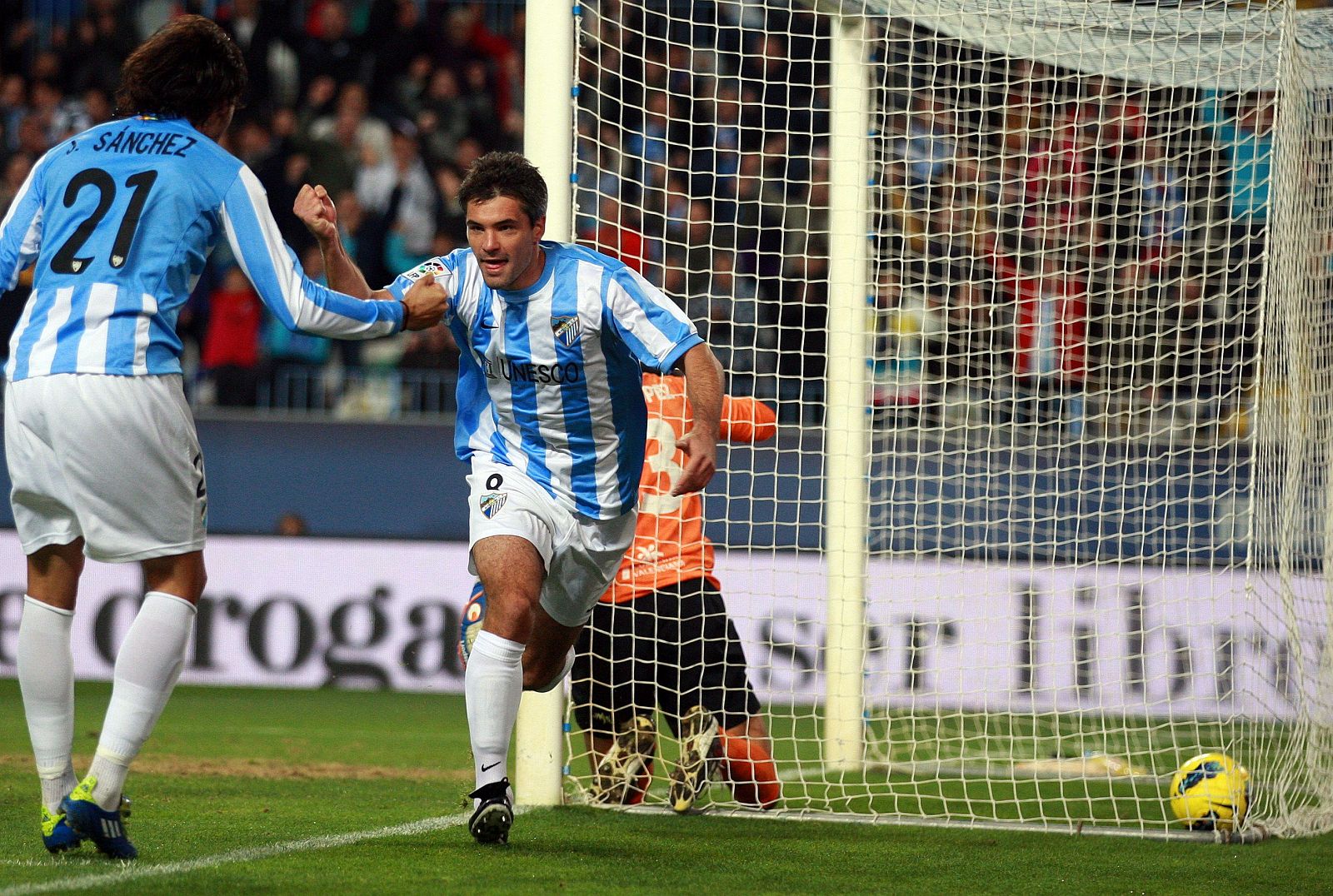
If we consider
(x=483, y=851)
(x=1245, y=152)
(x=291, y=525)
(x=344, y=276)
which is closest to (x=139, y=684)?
(x=483, y=851)

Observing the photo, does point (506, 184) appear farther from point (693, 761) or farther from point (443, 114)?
point (443, 114)

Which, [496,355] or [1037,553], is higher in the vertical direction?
[496,355]

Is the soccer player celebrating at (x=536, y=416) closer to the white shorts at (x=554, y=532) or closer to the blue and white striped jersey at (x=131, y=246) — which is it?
the white shorts at (x=554, y=532)

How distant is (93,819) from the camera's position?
3801mm

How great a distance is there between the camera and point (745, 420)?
19.7 feet

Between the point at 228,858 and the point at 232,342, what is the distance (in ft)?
29.3

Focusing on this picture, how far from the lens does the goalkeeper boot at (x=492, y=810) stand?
448cm

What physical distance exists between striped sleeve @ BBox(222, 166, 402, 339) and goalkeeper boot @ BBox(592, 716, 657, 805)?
8.31ft

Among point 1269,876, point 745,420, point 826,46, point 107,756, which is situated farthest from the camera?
point 826,46

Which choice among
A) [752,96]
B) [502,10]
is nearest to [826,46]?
[752,96]

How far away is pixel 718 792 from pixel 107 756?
A: 3.41m

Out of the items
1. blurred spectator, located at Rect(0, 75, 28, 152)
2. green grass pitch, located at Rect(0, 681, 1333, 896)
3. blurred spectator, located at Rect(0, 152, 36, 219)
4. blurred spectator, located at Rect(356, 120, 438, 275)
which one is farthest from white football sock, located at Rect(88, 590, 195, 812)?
blurred spectator, located at Rect(0, 75, 28, 152)

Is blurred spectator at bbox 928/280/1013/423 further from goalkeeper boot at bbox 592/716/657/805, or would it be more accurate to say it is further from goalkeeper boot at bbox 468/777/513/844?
goalkeeper boot at bbox 468/777/513/844

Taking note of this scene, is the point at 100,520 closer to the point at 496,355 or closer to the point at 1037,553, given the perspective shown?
the point at 496,355
